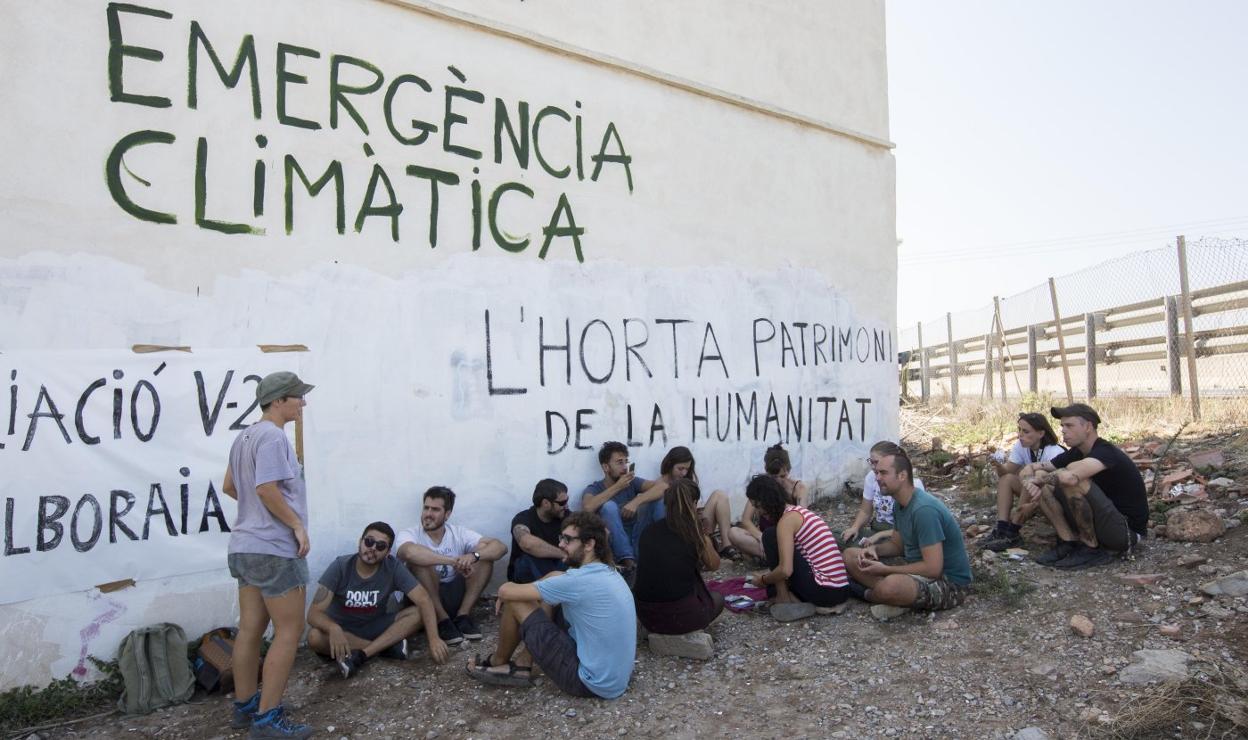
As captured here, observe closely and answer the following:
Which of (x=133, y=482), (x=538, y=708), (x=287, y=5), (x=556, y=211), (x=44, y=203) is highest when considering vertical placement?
(x=287, y=5)

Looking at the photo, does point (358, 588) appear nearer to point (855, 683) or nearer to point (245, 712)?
point (245, 712)

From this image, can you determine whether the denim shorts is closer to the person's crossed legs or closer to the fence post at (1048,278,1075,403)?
the person's crossed legs

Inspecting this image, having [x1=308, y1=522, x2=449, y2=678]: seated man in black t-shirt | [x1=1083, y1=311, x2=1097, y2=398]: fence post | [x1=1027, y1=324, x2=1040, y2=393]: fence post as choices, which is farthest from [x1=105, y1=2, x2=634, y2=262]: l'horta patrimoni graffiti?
[x1=1027, y1=324, x2=1040, y2=393]: fence post

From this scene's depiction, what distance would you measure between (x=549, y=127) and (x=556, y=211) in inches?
28.0

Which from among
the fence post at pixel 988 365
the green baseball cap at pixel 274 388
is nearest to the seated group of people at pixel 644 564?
the green baseball cap at pixel 274 388

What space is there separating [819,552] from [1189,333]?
6.87 m

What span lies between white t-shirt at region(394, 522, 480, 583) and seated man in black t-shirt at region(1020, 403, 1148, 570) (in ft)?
13.3

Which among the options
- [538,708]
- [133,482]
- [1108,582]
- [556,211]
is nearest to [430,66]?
[556,211]

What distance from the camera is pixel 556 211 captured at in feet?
22.1

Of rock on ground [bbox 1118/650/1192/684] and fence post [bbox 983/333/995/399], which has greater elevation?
fence post [bbox 983/333/995/399]

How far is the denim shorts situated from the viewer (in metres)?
3.85

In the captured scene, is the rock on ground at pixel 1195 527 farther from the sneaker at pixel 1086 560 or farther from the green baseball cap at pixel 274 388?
the green baseball cap at pixel 274 388

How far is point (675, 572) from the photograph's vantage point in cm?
495

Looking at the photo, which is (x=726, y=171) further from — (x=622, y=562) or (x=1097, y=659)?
(x=1097, y=659)
